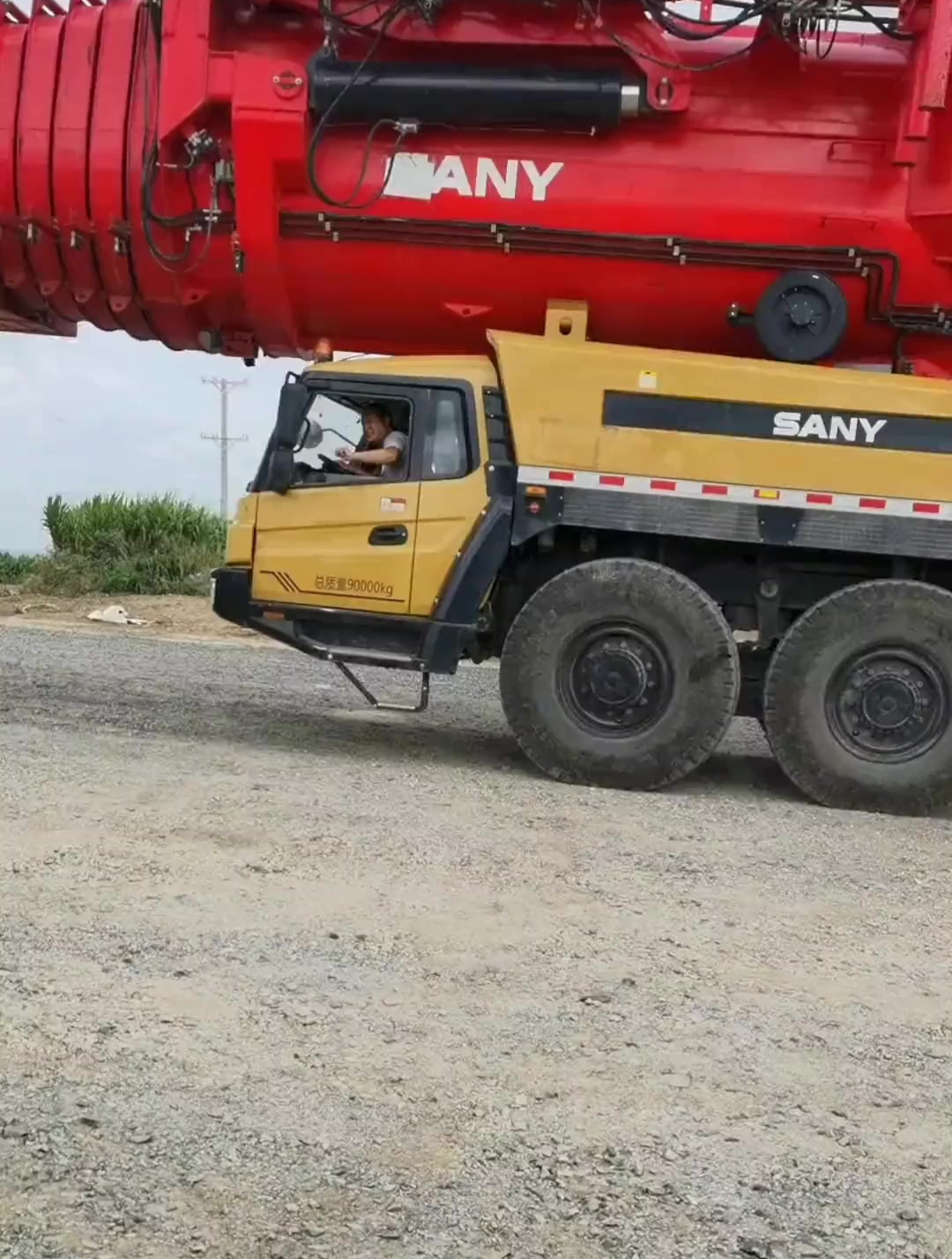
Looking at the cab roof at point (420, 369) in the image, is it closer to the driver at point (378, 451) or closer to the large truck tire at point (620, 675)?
the driver at point (378, 451)

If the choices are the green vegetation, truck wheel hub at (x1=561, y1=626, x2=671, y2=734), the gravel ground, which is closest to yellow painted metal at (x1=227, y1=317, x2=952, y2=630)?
truck wheel hub at (x1=561, y1=626, x2=671, y2=734)

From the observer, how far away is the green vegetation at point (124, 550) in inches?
607

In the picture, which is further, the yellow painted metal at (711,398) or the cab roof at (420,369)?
the cab roof at (420,369)

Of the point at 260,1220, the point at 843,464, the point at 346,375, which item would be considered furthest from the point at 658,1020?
the point at 346,375

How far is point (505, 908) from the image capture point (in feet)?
13.5

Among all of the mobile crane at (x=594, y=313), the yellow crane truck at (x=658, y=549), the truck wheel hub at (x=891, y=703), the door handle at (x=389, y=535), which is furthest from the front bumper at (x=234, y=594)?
the truck wheel hub at (x=891, y=703)

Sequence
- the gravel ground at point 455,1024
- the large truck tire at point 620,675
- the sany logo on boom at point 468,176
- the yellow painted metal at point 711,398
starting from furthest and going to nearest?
the sany logo on boom at point 468,176, the large truck tire at point 620,675, the yellow painted metal at point 711,398, the gravel ground at point 455,1024

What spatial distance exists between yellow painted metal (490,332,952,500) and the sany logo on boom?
803 millimetres

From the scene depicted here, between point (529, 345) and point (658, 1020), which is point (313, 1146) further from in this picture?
A: point (529, 345)

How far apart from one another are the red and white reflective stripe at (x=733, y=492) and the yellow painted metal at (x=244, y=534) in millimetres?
1534

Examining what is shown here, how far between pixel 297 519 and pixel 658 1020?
4053 millimetres

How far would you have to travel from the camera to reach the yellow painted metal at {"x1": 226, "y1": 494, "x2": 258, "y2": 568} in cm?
679

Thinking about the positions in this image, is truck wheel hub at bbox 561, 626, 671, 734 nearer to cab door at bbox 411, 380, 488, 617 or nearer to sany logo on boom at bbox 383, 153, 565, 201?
cab door at bbox 411, 380, 488, 617

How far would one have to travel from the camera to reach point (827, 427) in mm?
6227
